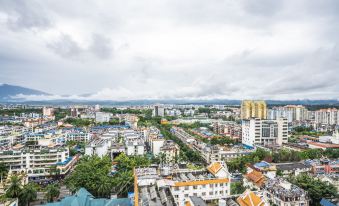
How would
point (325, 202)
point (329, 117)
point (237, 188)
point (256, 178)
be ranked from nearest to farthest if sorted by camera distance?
point (325, 202) → point (237, 188) → point (256, 178) → point (329, 117)

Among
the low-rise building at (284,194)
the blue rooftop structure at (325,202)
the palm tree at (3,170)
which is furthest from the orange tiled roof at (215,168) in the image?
the palm tree at (3,170)

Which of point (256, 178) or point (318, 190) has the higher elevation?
point (318, 190)

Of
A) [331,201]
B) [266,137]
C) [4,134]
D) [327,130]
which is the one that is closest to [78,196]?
[331,201]

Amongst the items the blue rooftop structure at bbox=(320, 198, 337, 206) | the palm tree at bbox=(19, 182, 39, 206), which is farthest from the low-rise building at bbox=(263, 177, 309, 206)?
the palm tree at bbox=(19, 182, 39, 206)

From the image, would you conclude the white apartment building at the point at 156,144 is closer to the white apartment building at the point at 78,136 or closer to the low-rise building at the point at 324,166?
the white apartment building at the point at 78,136

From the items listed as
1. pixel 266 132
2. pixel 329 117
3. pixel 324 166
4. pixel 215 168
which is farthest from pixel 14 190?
pixel 329 117

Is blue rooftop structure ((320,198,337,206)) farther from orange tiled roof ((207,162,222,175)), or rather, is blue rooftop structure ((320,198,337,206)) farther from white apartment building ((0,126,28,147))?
white apartment building ((0,126,28,147))

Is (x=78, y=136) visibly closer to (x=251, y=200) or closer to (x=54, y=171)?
(x=54, y=171)
